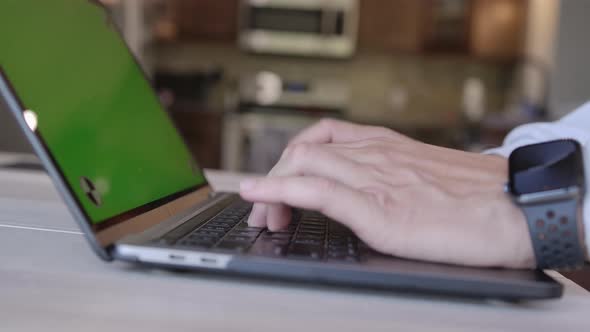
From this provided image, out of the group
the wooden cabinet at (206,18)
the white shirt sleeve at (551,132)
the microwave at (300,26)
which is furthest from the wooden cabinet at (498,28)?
the white shirt sleeve at (551,132)

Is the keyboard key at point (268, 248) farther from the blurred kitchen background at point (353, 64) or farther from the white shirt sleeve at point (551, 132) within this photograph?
the blurred kitchen background at point (353, 64)

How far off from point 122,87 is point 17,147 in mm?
2552

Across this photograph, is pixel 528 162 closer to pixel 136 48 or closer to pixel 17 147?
pixel 17 147

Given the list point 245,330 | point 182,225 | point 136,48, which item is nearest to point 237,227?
point 182,225

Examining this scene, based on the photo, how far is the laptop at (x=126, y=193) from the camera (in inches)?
17.7

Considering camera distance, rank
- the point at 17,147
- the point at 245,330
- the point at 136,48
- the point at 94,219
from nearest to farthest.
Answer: the point at 245,330 → the point at 94,219 → the point at 17,147 → the point at 136,48

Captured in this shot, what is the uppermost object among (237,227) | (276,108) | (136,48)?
(237,227)

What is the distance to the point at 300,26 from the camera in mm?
4754

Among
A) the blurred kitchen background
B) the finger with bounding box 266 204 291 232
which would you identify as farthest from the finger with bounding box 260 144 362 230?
the blurred kitchen background

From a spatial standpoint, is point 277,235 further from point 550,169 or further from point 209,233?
point 550,169

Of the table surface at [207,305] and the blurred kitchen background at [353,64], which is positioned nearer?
the table surface at [207,305]

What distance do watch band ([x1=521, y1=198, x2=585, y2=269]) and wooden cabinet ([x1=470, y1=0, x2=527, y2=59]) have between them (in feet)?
15.5

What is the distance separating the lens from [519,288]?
44cm

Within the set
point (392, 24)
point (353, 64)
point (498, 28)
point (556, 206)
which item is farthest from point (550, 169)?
point (353, 64)
